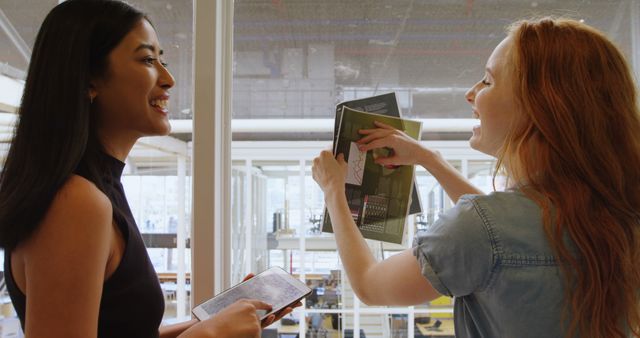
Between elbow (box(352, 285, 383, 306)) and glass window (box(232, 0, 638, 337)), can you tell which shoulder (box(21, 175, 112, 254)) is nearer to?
elbow (box(352, 285, 383, 306))

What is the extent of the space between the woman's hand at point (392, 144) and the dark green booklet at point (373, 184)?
0.05 feet

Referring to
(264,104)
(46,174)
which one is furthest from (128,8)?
(264,104)

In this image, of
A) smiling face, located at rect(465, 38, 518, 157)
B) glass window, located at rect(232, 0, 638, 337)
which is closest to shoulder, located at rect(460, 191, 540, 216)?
smiling face, located at rect(465, 38, 518, 157)

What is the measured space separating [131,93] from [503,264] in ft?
2.57

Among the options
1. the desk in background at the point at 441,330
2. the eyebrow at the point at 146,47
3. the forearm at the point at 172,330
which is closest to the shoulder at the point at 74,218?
the eyebrow at the point at 146,47

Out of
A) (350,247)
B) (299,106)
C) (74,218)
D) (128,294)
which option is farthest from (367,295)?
(299,106)

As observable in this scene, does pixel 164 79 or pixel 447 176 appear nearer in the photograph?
pixel 164 79

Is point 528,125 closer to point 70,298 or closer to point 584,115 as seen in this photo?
point 584,115

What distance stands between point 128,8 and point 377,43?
886mm

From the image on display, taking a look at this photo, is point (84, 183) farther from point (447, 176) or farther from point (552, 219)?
point (447, 176)

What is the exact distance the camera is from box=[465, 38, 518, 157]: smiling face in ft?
3.08

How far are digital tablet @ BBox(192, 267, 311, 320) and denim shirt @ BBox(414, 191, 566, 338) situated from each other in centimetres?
39

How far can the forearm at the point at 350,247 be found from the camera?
3.33ft

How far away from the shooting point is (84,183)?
2.51ft
